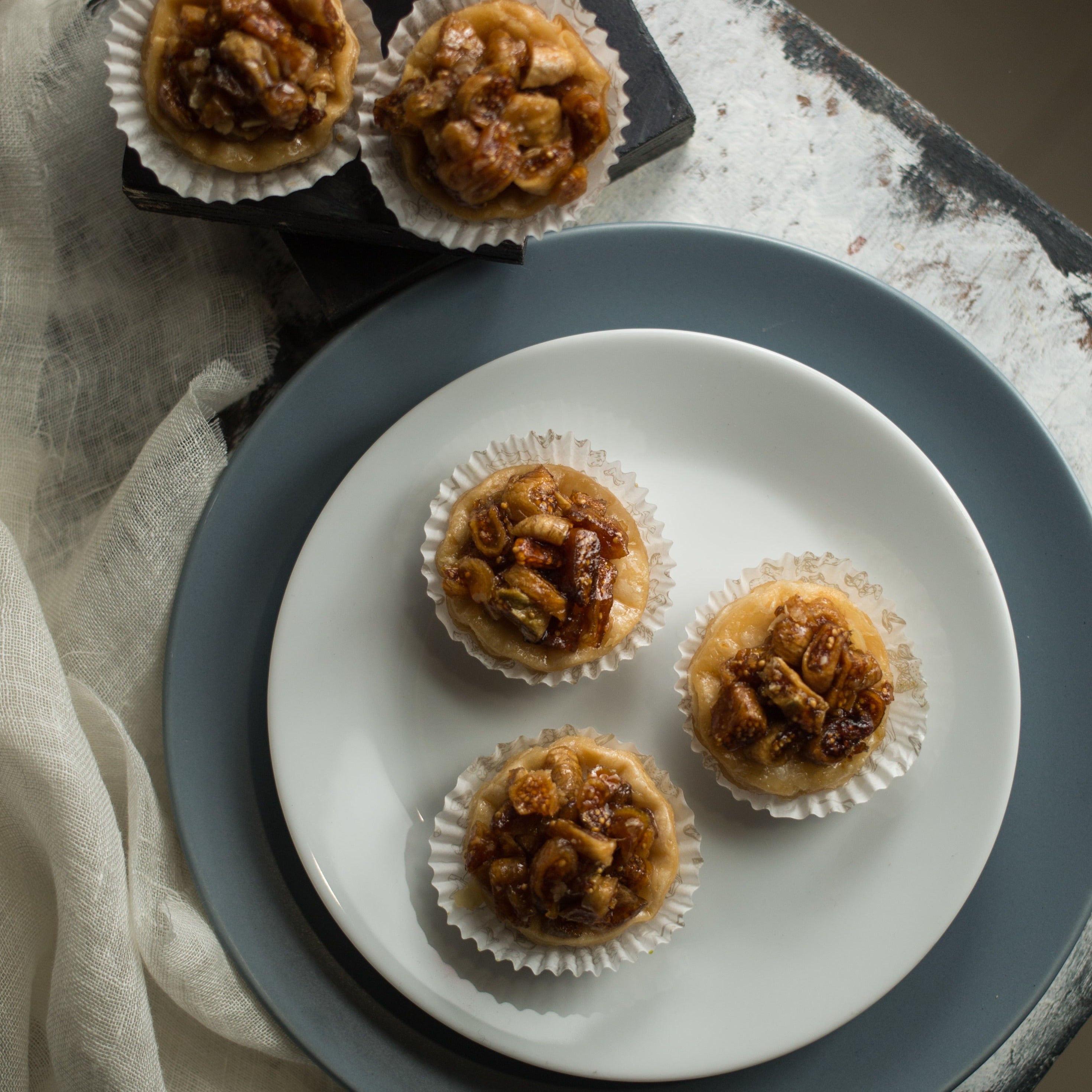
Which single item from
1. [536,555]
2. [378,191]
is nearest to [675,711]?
[536,555]

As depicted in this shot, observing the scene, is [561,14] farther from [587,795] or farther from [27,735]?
[27,735]

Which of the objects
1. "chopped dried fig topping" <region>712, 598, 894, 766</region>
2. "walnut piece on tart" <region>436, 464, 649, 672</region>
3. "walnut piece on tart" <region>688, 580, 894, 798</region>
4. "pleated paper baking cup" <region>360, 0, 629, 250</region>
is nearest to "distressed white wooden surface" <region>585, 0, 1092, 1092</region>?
"pleated paper baking cup" <region>360, 0, 629, 250</region>

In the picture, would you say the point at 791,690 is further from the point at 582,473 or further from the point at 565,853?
the point at 582,473

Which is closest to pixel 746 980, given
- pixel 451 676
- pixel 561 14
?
pixel 451 676

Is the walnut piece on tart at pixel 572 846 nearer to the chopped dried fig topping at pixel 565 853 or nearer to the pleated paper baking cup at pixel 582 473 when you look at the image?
the chopped dried fig topping at pixel 565 853

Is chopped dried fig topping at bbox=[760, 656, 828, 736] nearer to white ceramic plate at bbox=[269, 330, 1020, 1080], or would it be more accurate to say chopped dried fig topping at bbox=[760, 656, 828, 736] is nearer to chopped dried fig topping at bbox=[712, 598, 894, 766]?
chopped dried fig topping at bbox=[712, 598, 894, 766]
